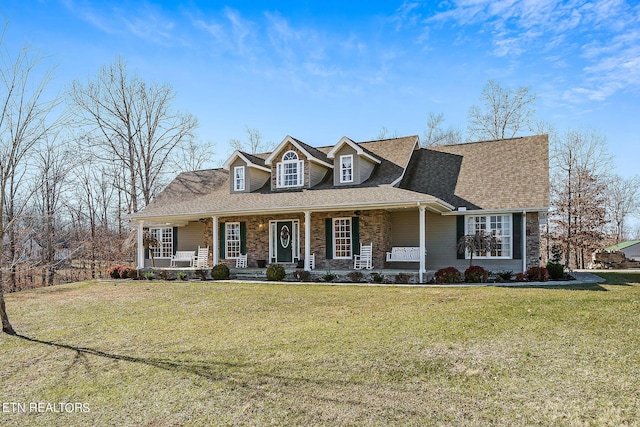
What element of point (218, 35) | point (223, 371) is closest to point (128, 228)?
point (218, 35)

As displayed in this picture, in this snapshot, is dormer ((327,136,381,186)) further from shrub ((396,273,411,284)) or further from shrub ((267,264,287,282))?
shrub ((396,273,411,284))

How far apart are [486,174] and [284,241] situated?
29.5ft

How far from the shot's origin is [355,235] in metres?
18.0

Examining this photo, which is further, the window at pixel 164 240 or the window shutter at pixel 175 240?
the window at pixel 164 240

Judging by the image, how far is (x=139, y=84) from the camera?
32.2m

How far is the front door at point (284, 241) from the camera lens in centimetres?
1959

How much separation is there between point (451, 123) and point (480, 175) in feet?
72.3

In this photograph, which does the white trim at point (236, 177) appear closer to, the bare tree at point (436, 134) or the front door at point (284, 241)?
the front door at point (284, 241)

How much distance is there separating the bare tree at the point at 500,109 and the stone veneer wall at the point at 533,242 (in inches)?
692

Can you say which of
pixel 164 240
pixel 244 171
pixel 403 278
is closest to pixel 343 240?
pixel 403 278

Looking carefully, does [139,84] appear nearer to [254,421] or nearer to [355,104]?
[355,104]

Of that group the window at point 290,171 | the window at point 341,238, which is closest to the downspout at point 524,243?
the window at point 341,238

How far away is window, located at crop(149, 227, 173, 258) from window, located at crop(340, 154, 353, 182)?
32.3 feet

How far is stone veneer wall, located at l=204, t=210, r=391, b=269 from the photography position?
17750 mm
